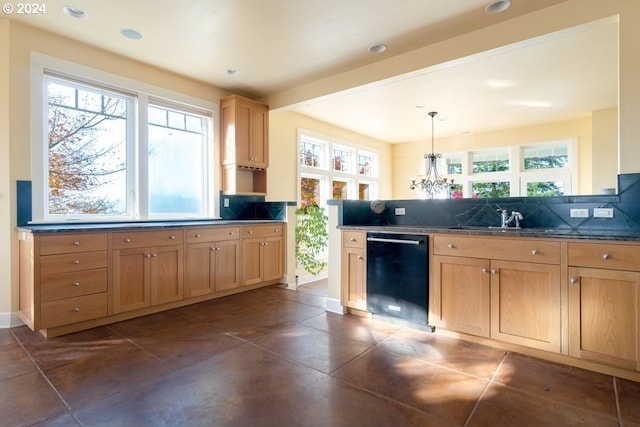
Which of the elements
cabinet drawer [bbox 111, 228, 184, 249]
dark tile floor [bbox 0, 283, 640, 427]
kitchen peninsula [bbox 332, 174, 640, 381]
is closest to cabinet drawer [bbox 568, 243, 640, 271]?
kitchen peninsula [bbox 332, 174, 640, 381]

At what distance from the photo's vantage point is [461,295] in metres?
2.67

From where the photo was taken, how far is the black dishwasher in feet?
9.43

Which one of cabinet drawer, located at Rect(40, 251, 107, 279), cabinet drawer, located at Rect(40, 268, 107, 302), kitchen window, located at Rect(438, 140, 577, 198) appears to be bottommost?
cabinet drawer, located at Rect(40, 268, 107, 302)

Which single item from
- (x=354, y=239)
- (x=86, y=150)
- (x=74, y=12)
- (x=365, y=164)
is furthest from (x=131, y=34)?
(x=365, y=164)

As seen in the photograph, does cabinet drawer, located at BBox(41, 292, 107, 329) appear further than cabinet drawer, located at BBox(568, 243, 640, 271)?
Yes

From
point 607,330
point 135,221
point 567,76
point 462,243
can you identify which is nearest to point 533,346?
point 607,330

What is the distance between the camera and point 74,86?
3.38 meters

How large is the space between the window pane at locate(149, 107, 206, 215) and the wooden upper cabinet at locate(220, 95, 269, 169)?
13.0 inches

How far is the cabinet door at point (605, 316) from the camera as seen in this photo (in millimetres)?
2039

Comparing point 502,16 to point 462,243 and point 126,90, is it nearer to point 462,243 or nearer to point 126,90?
point 462,243

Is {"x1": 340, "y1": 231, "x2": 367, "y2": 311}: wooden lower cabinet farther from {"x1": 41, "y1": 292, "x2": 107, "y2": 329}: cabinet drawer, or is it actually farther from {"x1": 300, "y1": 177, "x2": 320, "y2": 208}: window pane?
{"x1": 300, "y1": 177, "x2": 320, "y2": 208}: window pane

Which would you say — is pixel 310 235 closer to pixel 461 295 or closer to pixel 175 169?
pixel 175 169

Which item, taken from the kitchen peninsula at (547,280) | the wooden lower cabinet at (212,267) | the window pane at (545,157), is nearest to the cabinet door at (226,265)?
the wooden lower cabinet at (212,267)
